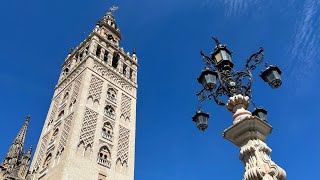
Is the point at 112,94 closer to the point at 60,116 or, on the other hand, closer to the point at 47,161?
the point at 60,116

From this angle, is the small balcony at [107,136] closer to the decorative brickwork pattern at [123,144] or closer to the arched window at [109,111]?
the decorative brickwork pattern at [123,144]

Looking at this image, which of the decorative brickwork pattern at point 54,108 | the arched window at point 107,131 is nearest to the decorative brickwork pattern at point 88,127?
the arched window at point 107,131

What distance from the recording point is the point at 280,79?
19.0 feet

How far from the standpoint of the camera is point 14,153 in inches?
847

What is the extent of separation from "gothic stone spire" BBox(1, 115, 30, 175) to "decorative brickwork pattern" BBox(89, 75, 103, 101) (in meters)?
6.73

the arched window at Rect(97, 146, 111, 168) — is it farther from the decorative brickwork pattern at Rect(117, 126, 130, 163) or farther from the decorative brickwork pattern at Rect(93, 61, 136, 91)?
the decorative brickwork pattern at Rect(93, 61, 136, 91)

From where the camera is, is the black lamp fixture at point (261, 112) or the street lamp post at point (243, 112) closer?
the street lamp post at point (243, 112)

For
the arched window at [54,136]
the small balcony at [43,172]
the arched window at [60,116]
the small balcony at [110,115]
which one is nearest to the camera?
the small balcony at [43,172]

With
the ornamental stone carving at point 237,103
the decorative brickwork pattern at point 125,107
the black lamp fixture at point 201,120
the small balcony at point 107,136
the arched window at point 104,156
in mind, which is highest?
the decorative brickwork pattern at point 125,107

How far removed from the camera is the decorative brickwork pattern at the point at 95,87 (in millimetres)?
20269

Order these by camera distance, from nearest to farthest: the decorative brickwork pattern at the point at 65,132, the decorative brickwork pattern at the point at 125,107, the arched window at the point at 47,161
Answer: the decorative brickwork pattern at the point at 65,132 → the arched window at the point at 47,161 → the decorative brickwork pattern at the point at 125,107

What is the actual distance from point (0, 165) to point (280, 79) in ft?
61.0

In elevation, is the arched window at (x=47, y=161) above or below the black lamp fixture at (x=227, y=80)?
above

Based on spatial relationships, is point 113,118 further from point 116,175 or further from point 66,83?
point 66,83
